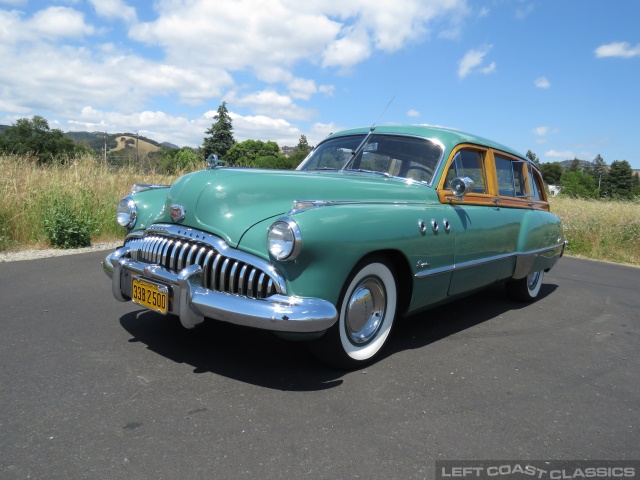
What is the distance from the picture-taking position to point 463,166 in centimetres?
415

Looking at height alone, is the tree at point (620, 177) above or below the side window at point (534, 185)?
above

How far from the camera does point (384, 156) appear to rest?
4094mm

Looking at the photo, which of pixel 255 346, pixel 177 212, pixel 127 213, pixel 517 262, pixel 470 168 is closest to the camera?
pixel 177 212

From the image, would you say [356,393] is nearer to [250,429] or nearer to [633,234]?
[250,429]

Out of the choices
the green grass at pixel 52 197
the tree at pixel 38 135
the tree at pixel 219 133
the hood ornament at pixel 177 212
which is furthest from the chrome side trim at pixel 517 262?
the tree at pixel 219 133

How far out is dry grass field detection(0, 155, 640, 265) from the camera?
7250mm

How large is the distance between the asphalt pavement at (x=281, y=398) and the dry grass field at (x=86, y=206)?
3458mm

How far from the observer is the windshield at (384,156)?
394cm

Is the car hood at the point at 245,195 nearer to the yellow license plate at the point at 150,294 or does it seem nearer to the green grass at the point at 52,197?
the yellow license plate at the point at 150,294

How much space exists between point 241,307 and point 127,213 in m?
1.59

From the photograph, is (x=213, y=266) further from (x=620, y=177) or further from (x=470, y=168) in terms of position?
(x=620, y=177)

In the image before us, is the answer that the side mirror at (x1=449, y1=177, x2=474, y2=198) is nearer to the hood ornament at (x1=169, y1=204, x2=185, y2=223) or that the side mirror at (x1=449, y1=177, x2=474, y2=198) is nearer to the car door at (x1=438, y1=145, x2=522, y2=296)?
the car door at (x1=438, y1=145, x2=522, y2=296)

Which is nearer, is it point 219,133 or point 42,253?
point 42,253

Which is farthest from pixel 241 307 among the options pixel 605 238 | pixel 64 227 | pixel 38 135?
pixel 38 135
